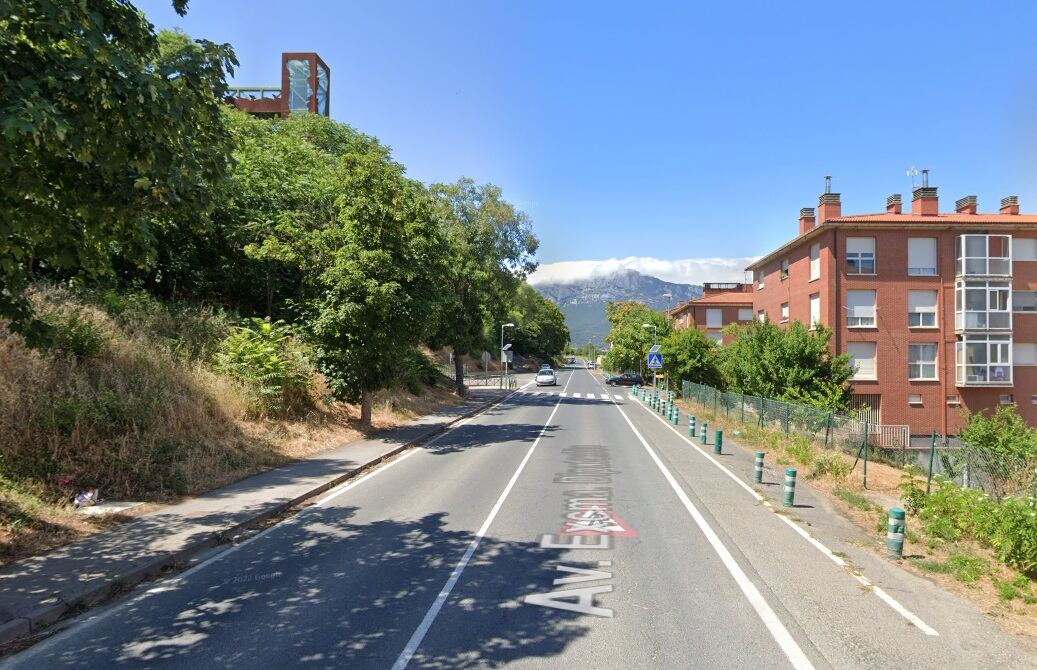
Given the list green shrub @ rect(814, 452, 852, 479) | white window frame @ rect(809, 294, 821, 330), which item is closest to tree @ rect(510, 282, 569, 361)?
white window frame @ rect(809, 294, 821, 330)

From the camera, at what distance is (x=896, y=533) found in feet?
25.2

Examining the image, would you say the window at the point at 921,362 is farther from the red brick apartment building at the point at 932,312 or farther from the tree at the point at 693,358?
the tree at the point at 693,358

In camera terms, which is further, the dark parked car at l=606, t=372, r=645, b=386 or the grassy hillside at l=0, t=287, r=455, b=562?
the dark parked car at l=606, t=372, r=645, b=386

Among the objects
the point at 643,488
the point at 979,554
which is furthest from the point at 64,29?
the point at 979,554

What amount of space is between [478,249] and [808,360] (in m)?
17.5

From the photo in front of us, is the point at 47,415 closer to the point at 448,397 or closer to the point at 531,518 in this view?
the point at 531,518

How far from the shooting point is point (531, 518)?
8.97m

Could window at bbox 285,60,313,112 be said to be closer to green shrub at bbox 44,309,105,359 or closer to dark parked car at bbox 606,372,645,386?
dark parked car at bbox 606,372,645,386

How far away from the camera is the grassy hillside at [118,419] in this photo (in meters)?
8.31

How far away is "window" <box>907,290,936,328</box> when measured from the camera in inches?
1196

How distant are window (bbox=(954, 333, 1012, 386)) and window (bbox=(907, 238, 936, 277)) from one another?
3.77 meters

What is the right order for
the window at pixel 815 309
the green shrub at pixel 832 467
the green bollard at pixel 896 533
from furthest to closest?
the window at pixel 815 309
the green shrub at pixel 832 467
the green bollard at pixel 896 533

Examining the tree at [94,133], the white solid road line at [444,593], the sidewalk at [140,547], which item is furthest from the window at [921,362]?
the tree at [94,133]

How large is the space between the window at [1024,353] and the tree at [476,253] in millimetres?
25966
